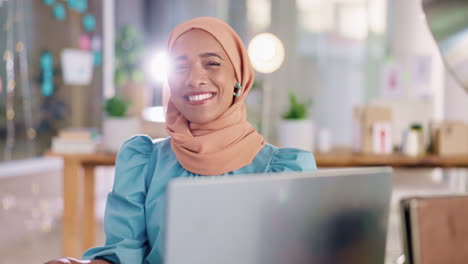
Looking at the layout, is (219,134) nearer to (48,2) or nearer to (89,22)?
(48,2)

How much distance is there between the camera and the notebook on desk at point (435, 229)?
0.55 meters

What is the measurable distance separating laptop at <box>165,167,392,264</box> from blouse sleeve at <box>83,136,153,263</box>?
0.48m

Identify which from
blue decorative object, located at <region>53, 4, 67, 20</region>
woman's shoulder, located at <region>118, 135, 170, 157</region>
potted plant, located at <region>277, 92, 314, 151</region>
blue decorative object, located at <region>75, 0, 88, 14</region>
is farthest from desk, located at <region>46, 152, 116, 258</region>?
blue decorative object, located at <region>75, 0, 88, 14</region>

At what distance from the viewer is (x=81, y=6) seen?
6.73m

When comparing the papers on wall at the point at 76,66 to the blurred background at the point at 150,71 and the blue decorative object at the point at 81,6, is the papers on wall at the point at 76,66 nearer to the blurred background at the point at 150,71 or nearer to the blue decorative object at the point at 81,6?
the blurred background at the point at 150,71

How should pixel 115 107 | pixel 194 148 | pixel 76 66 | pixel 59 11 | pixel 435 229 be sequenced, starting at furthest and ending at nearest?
1. pixel 76 66
2. pixel 59 11
3. pixel 115 107
4. pixel 194 148
5. pixel 435 229

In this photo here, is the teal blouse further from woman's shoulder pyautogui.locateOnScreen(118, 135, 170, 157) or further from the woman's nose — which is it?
the woman's nose

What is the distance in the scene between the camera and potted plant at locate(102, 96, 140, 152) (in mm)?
2900

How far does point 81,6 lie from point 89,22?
0.22m

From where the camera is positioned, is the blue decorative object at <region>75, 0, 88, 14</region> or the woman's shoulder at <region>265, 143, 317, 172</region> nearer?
the woman's shoulder at <region>265, 143, 317, 172</region>

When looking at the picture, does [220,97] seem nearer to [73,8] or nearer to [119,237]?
[119,237]

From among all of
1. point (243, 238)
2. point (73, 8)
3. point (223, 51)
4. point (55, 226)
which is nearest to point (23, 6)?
point (73, 8)

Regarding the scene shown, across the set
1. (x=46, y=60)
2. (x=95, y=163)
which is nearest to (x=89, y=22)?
(x=46, y=60)

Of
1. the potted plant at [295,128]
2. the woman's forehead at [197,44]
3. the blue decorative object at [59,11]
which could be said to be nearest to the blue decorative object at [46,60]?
the blue decorative object at [59,11]
